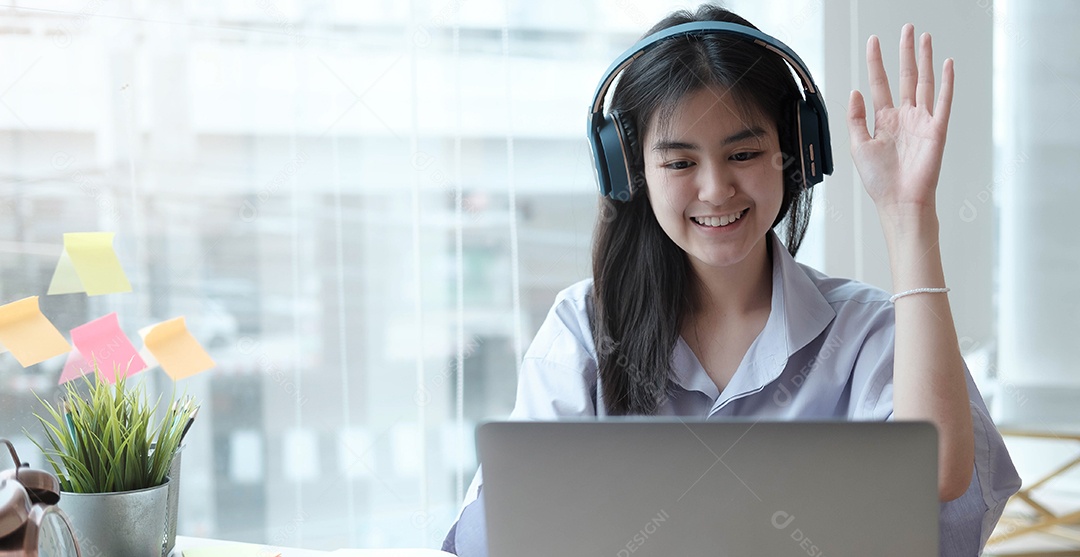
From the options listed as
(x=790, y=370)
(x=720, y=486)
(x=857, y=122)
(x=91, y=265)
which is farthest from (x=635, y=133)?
(x=91, y=265)

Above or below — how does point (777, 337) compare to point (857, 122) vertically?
below

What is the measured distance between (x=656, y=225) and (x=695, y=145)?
223mm

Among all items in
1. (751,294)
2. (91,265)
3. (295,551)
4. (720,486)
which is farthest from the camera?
(91,265)

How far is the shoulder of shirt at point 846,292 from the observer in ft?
3.97

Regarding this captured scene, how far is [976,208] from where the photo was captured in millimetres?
2127

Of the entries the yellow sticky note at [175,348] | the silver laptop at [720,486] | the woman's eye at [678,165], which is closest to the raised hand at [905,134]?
the woman's eye at [678,165]

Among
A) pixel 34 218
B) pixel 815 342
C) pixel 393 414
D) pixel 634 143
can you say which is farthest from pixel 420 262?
pixel 815 342

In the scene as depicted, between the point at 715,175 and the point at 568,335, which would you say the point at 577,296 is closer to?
the point at 568,335

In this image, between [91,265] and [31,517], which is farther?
[91,265]

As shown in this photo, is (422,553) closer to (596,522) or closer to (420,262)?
(596,522)

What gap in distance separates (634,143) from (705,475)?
688mm

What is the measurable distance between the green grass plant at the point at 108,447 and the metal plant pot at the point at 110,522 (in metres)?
0.03

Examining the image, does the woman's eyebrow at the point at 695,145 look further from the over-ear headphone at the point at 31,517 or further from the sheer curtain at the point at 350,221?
the sheer curtain at the point at 350,221

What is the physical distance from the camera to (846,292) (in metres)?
1.24
